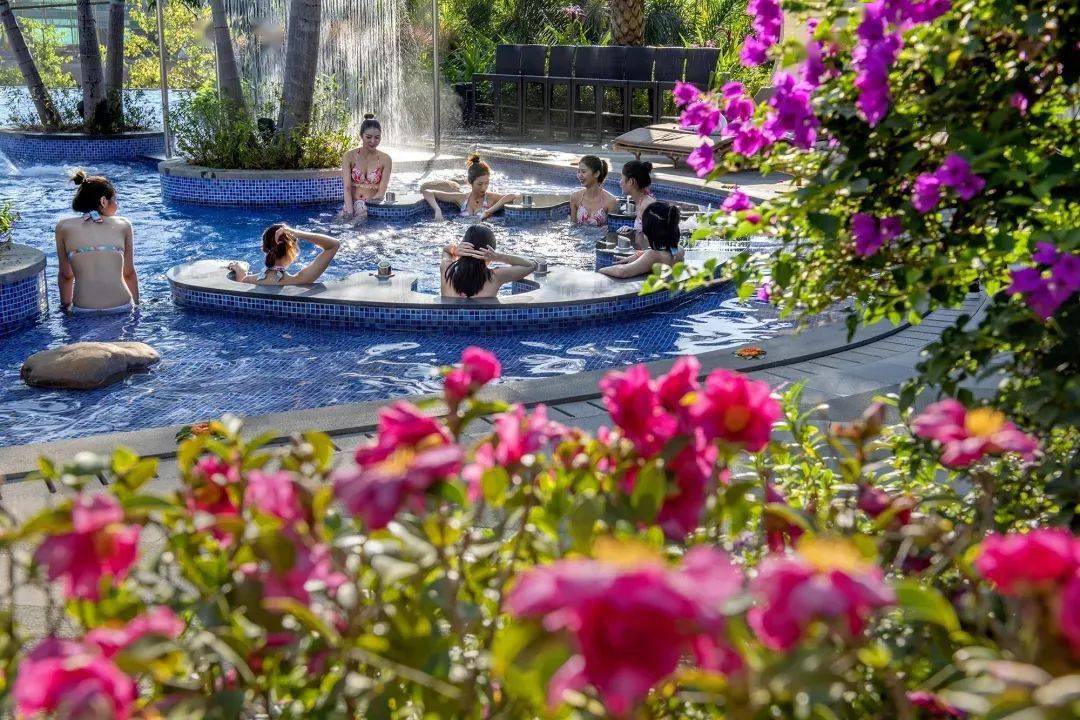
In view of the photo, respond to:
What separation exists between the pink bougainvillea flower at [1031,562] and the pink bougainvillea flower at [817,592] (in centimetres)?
12

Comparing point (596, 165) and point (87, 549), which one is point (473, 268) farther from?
point (87, 549)

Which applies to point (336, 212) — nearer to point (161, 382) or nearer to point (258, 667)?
point (161, 382)

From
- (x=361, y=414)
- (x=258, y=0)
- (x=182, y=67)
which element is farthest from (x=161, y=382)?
(x=182, y=67)

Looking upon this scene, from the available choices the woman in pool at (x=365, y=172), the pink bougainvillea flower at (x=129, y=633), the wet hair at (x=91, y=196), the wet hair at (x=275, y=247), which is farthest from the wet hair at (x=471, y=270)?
the pink bougainvillea flower at (x=129, y=633)

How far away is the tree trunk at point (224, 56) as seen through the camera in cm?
1489

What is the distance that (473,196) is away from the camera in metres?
12.7

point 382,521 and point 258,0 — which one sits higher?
point 258,0

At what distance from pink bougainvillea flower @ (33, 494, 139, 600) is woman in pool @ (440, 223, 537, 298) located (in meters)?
6.78

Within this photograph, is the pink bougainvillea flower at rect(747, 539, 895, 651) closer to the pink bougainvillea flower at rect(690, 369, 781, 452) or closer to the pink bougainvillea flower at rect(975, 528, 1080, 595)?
the pink bougainvillea flower at rect(975, 528, 1080, 595)

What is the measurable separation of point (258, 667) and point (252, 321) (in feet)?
24.0

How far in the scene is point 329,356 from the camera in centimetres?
772

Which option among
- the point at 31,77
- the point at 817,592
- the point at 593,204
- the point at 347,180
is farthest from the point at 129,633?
the point at 31,77

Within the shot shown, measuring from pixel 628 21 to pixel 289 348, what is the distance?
15247mm

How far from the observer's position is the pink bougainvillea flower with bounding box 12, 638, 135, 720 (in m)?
1.06
